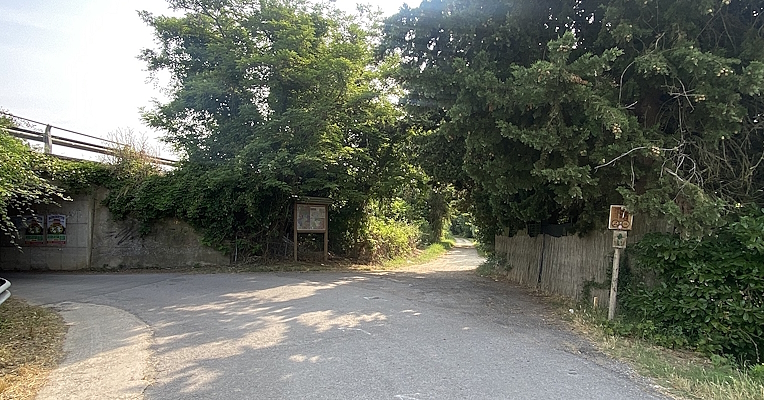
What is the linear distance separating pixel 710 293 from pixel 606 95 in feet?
9.91

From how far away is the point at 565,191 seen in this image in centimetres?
720

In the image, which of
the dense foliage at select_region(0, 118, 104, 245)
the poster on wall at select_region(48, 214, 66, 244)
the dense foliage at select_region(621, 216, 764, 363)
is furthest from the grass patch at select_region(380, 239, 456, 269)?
the dense foliage at select_region(621, 216, 764, 363)

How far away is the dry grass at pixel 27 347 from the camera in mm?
4586

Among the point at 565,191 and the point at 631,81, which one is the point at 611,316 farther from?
the point at 631,81

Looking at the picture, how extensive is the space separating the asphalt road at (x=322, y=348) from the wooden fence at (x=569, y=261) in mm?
930

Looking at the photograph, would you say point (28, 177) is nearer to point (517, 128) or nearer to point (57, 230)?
point (57, 230)

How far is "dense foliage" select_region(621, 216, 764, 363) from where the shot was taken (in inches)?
224

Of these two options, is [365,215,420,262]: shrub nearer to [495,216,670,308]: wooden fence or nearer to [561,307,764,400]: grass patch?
[495,216,670,308]: wooden fence

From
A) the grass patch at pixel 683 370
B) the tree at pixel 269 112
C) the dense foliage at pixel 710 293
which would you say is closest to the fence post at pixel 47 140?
the tree at pixel 269 112

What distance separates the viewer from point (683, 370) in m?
4.98

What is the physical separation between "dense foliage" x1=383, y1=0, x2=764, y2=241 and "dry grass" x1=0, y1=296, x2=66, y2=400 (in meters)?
6.20

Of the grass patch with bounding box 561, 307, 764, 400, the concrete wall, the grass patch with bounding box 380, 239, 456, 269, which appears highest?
the grass patch with bounding box 561, 307, 764, 400

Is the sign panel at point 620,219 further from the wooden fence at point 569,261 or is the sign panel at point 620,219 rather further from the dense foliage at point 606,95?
the wooden fence at point 569,261

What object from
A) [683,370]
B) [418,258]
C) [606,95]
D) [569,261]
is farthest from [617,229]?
[418,258]
